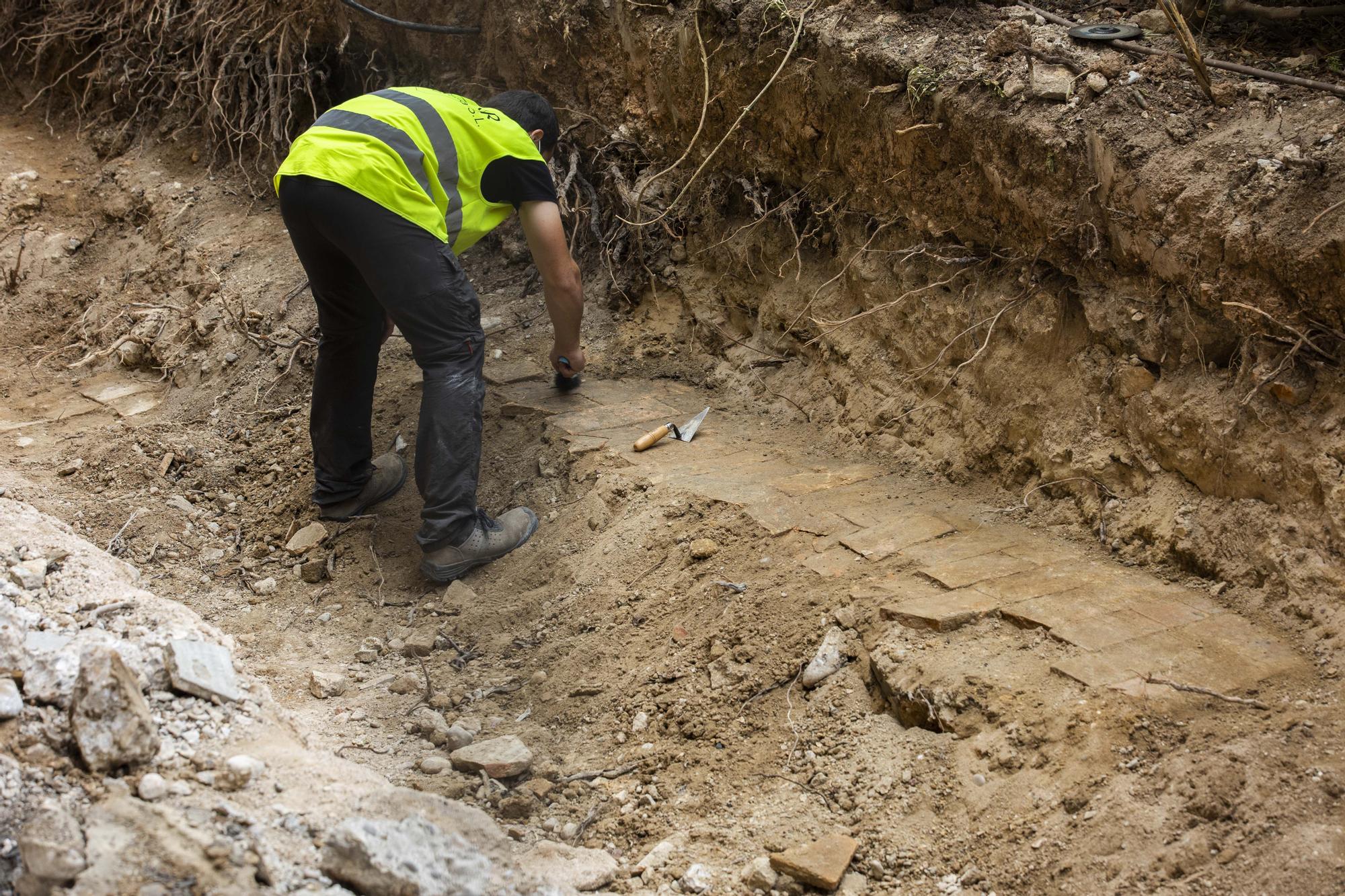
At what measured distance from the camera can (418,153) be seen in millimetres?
2928

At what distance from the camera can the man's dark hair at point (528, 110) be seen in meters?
3.26

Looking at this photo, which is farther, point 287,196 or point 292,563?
point 292,563

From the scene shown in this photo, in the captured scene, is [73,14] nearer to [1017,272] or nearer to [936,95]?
[936,95]

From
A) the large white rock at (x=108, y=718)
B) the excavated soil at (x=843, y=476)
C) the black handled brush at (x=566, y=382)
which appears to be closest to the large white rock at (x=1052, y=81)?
the excavated soil at (x=843, y=476)

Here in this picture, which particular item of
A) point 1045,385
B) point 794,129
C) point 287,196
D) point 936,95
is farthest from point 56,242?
point 1045,385

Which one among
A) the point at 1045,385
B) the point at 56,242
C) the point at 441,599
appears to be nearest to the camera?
the point at 1045,385

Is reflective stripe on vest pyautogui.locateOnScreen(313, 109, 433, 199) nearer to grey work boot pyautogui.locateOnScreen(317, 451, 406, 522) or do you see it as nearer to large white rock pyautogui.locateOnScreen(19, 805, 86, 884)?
grey work boot pyautogui.locateOnScreen(317, 451, 406, 522)

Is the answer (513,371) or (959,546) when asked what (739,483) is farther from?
(513,371)

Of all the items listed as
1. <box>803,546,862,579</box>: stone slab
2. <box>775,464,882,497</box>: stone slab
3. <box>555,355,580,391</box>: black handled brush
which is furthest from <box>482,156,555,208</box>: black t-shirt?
<box>803,546,862,579</box>: stone slab

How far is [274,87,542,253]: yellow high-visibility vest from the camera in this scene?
285 centimetres

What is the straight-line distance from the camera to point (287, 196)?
2.92 meters

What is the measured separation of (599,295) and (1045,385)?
1.96m

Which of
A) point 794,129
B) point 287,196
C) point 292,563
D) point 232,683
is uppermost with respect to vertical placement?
point 794,129

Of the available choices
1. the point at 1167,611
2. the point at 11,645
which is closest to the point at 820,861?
the point at 1167,611
